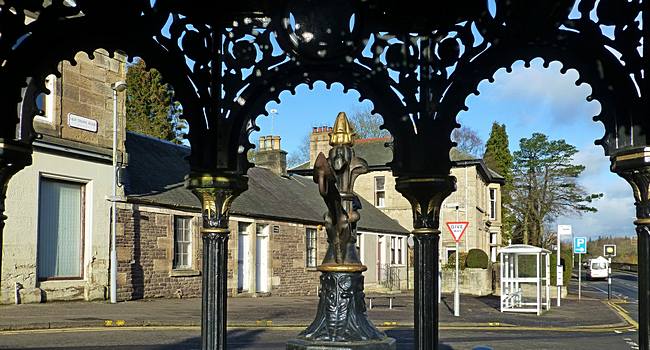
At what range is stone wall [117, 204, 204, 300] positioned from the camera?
64.8 feet

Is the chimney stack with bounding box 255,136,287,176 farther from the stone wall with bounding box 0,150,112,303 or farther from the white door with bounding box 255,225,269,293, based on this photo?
the stone wall with bounding box 0,150,112,303

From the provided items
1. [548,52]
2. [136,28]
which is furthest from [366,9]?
[136,28]

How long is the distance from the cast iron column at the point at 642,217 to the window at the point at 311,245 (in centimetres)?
2514

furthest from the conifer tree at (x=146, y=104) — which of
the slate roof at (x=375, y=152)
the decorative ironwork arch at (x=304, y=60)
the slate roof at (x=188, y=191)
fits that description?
the decorative ironwork arch at (x=304, y=60)

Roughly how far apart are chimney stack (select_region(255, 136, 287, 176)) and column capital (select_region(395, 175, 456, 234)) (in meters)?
29.2

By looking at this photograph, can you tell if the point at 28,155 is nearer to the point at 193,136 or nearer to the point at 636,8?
the point at 193,136

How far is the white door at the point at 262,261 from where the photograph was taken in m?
26.6

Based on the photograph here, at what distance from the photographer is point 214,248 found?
5227mm

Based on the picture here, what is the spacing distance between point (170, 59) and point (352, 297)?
215 centimetres

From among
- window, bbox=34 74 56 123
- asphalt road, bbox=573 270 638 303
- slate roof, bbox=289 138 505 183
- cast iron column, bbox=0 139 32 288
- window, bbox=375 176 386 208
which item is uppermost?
slate roof, bbox=289 138 505 183

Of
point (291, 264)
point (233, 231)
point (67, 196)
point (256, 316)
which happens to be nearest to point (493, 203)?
point (291, 264)

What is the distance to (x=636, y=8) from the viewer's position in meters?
4.71

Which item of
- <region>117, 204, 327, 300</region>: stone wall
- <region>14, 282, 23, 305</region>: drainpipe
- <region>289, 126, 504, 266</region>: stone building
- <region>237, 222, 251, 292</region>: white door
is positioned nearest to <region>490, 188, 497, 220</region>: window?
<region>289, 126, 504, 266</region>: stone building

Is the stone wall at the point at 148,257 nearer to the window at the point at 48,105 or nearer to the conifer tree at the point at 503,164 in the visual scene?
the window at the point at 48,105
